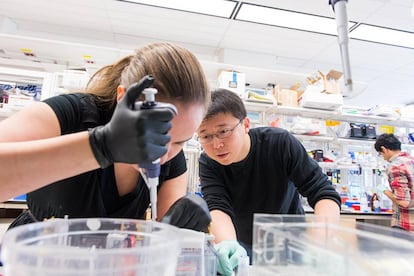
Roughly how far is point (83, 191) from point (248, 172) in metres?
0.71

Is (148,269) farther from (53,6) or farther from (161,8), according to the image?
(53,6)

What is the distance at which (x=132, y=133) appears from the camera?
1.49 ft

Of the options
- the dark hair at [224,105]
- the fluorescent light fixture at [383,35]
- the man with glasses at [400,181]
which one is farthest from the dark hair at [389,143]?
the dark hair at [224,105]

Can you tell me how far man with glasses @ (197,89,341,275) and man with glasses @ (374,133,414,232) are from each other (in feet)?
6.81

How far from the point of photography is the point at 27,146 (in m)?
0.47

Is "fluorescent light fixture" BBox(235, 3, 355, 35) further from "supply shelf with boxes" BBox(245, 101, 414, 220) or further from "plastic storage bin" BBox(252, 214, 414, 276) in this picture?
"plastic storage bin" BBox(252, 214, 414, 276)

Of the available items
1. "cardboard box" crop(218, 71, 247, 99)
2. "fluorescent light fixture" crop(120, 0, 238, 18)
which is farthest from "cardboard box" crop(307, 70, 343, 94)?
"fluorescent light fixture" crop(120, 0, 238, 18)

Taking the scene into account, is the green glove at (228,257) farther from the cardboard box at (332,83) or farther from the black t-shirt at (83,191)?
the cardboard box at (332,83)

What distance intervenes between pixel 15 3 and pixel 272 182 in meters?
3.39

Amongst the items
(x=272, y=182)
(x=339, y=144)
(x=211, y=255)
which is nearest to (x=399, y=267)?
(x=211, y=255)

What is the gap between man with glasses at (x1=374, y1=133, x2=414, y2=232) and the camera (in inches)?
110

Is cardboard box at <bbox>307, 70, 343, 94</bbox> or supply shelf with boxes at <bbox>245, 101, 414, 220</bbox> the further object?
supply shelf with boxes at <bbox>245, 101, 414, 220</bbox>

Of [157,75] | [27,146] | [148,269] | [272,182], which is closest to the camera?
[148,269]

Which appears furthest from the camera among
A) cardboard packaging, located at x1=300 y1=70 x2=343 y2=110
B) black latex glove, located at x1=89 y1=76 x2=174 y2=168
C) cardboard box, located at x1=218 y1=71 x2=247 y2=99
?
cardboard packaging, located at x1=300 y1=70 x2=343 y2=110
